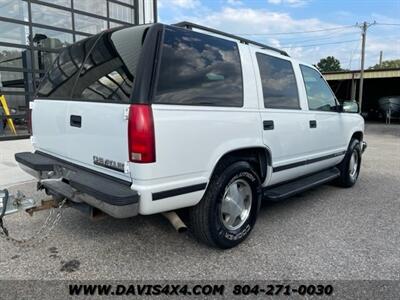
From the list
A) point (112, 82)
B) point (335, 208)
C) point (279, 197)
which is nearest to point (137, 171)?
point (112, 82)

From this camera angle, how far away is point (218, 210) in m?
3.06

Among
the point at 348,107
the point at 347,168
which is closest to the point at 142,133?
the point at 348,107

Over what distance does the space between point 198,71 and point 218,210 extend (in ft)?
4.10

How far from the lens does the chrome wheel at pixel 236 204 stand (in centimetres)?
321

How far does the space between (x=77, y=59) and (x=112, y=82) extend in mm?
872

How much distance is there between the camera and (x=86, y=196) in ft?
8.84

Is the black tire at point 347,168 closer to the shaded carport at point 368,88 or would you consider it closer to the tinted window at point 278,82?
the tinted window at point 278,82

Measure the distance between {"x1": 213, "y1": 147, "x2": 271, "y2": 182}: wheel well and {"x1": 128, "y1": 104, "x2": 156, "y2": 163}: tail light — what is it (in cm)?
93

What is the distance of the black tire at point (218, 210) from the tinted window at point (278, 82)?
818 mm

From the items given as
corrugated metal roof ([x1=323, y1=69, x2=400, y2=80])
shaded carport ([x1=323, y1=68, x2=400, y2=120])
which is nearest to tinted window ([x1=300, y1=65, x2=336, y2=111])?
corrugated metal roof ([x1=323, y1=69, x2=400, y2=80])

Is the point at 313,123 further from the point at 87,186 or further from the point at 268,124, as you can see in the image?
the point at 87,186

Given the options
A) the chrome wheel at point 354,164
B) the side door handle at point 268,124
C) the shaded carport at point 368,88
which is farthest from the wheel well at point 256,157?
the shaded carport at point 368,88

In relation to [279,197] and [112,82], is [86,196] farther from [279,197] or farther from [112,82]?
[279,197]

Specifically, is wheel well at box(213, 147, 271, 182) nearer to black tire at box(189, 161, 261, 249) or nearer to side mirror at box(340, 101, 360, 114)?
black tire at box(189, 161, 261, 249)
